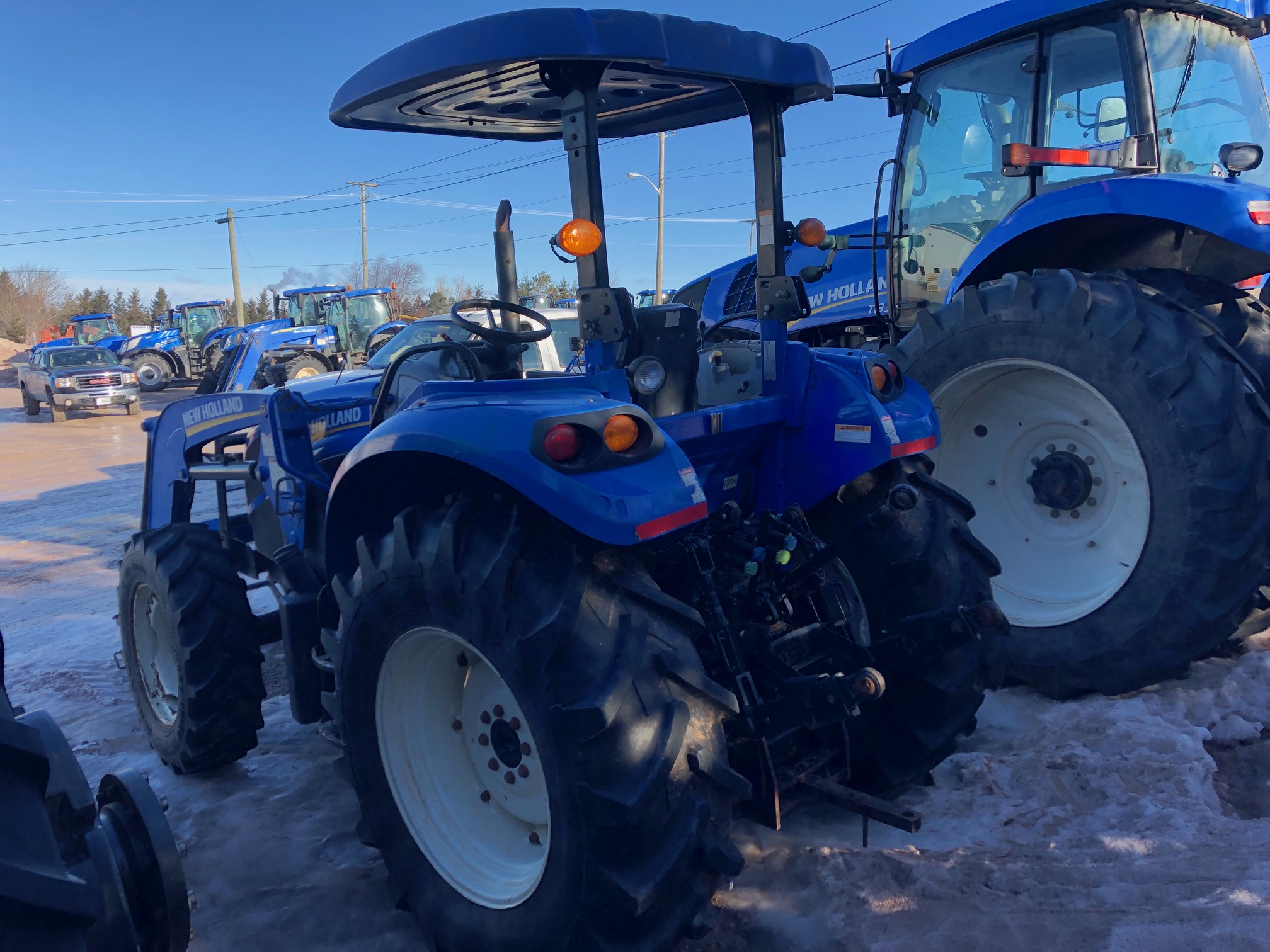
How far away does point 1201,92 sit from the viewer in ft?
15.4

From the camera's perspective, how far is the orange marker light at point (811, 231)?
2.99 m

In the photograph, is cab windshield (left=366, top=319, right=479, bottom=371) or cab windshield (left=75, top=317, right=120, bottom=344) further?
cab windshield (left=75, top=317, right=120, bottom=344)

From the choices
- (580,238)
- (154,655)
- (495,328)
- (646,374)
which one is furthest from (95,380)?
(580,238)

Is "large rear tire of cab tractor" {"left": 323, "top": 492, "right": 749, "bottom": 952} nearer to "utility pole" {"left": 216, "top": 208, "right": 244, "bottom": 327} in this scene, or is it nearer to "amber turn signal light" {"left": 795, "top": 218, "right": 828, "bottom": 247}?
"amber turn signal light" {"left": 795, "top": 218, "right": 828, "bottom": 247}

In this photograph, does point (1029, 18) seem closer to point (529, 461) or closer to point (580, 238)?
point (580, 238)

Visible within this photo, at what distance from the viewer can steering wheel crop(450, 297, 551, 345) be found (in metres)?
3.36

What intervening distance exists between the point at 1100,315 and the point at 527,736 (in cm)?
291

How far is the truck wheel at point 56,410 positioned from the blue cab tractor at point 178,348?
6.52 metres

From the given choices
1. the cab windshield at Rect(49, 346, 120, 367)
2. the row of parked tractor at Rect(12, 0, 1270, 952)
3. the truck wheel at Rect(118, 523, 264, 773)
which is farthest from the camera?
the cab windshield at Rect(49, 346, 120, 367)

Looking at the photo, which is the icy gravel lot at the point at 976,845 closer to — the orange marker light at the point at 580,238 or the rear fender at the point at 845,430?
the rear fender at the point at 845,430

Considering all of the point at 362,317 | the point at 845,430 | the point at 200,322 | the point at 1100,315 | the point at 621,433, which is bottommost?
the point at 845,430

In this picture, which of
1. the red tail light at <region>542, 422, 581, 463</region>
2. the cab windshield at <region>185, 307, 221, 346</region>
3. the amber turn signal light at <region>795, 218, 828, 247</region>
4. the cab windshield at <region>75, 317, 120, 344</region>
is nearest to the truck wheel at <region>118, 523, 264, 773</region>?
the red tail light at <region>542, 422, 581, 463</region>

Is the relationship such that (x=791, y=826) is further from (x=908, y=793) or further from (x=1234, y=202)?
(x=1234, y=202)

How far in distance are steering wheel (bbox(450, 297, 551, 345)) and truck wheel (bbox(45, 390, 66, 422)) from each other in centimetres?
2023
